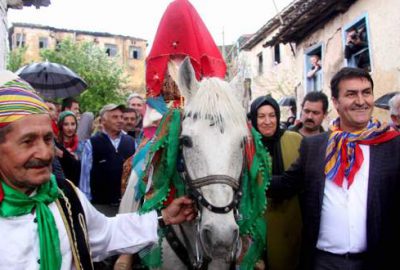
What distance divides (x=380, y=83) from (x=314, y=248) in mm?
6641

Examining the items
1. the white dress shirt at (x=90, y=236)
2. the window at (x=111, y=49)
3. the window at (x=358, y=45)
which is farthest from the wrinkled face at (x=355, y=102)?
the window at (x=111, y=49)

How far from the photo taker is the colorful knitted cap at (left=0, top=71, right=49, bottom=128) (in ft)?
5.81

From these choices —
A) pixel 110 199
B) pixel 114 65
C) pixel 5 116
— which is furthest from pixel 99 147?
pixel 114 65

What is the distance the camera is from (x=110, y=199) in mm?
5434

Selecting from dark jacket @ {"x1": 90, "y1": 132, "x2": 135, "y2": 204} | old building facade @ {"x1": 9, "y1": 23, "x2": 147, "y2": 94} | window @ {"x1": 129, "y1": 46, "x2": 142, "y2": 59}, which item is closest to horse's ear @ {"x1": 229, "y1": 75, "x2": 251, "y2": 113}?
dark jacket @ {"x1": 90, "y1": 132, "x2": 135, "y2": 204}

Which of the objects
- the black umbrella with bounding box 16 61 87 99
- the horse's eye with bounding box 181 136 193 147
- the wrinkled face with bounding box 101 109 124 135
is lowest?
the horse's eye with bounding box 181 136 193 147

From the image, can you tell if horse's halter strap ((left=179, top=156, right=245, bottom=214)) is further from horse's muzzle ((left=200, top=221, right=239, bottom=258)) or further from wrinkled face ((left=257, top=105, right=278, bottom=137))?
wrinkled face ((left=257, top=105, right=278, bottom=137))

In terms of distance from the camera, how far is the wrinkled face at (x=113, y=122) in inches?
221

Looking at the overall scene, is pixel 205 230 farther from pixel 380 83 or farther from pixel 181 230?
pixel 380 83

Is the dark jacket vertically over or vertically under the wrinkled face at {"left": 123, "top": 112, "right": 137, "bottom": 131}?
under

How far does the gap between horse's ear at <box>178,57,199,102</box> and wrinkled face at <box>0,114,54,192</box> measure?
1.26 meters

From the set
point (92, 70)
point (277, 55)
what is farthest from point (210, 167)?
point (92, 70)

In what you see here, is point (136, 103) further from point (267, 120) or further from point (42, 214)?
point (42, 214)

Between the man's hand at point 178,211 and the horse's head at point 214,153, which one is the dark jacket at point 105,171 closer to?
the horse's head at point 214,153
